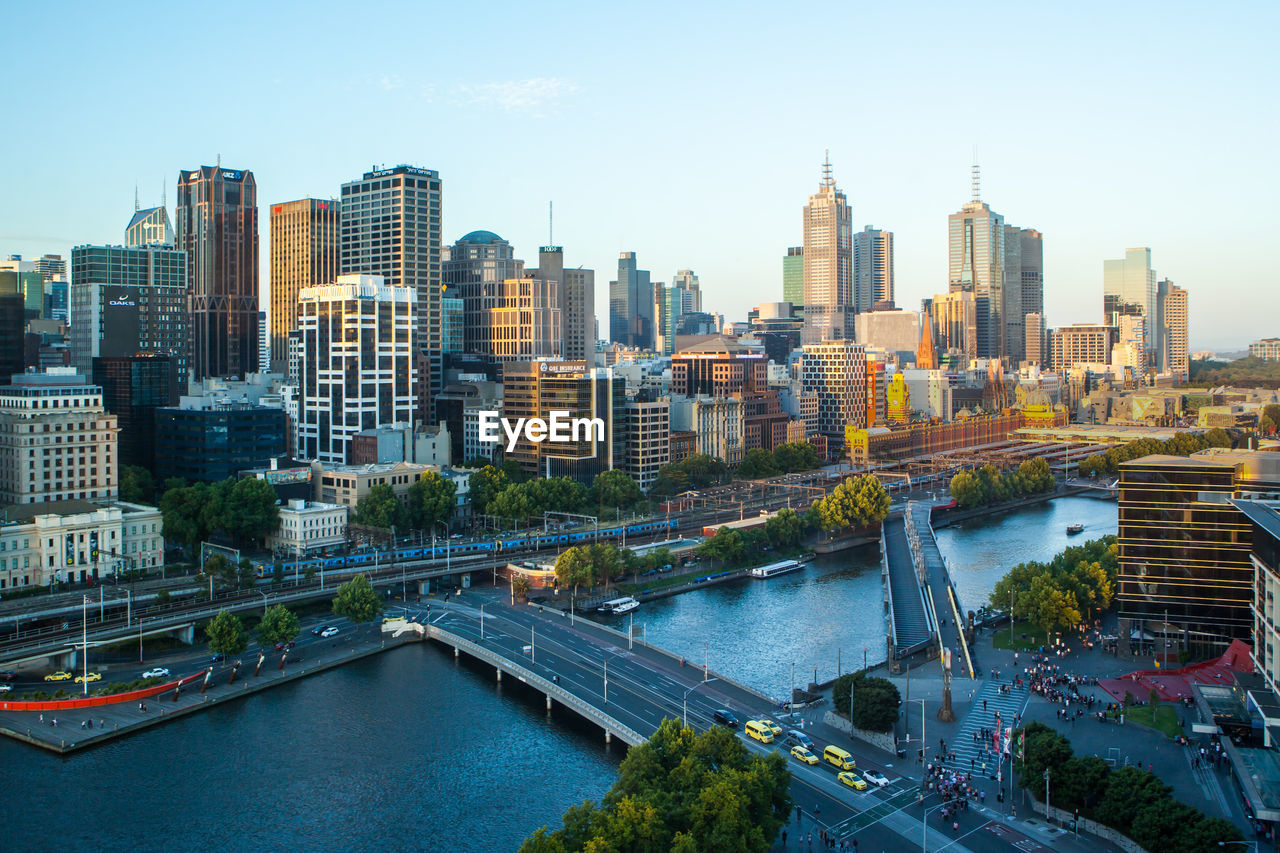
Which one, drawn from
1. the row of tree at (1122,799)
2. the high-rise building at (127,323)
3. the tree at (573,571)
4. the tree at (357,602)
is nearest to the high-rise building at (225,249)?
the high-rise building at (127,323)

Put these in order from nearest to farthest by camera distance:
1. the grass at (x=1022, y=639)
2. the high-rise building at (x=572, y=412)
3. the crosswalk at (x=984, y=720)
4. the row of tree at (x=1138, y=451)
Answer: the crosswalk at (x=984, y=720) < the grass at (x=1022, y=639) < the high-rise building at (x=572, y=412) < the row of tree at (x=1138, y=451)

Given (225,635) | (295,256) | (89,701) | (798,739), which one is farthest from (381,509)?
(295,256)

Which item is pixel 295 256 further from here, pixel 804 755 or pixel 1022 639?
pixel 804 755

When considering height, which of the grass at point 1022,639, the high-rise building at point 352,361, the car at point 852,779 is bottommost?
the car at point 852,779

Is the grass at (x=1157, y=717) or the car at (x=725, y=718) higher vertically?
the car at (x=725, y=718)

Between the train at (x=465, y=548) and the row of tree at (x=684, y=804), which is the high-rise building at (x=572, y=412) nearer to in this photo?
the train at (x=465, y=548)

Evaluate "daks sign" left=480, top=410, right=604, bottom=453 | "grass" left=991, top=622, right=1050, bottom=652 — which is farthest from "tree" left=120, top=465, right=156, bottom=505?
"grass" left=991, top=622, right=1050, bottom=652

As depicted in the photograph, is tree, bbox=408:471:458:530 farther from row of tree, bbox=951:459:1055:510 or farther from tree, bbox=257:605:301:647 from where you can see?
row of tree, bbox=951:459:1055:510

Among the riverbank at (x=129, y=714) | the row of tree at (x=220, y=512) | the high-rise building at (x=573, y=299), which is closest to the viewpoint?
the riverbank at (x=129, y=714)
